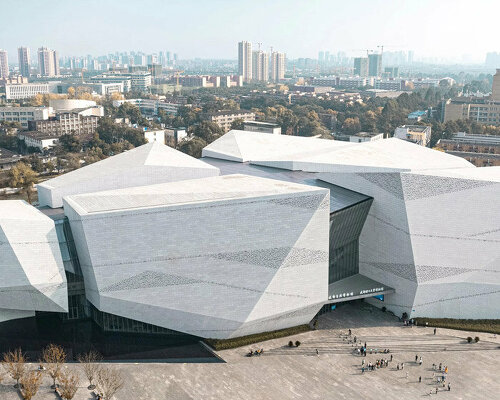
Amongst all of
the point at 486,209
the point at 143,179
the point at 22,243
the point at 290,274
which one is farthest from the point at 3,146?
the point at 486,209

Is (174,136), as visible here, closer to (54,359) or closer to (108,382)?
(54,359)

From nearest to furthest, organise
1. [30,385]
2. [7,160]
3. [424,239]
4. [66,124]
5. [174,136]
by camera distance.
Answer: [30,385] < [424,239] < [7,160] < [174,136] < [66,124]

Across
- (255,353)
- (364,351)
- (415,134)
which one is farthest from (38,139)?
(364,351)

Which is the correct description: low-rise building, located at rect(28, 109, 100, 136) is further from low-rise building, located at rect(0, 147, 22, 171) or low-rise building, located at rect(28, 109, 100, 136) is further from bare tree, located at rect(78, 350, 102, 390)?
bare tree, located at rect(78, 350, 102, 390)

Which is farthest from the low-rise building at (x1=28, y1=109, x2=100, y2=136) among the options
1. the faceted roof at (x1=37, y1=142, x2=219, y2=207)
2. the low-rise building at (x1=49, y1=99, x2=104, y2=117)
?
the faceted roof at (x1=37, y1=142, x2=219, y2=207)

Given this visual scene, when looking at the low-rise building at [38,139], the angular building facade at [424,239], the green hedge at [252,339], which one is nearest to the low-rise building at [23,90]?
the low-rise building at [38,139]

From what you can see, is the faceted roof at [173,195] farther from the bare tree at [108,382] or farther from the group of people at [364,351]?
the group of people at [364,351]

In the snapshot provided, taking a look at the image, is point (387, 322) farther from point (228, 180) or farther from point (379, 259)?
point (228, 180)
